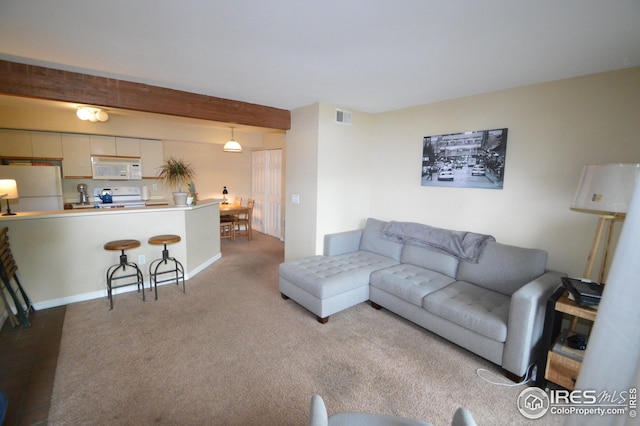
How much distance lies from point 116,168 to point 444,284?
5.81 m

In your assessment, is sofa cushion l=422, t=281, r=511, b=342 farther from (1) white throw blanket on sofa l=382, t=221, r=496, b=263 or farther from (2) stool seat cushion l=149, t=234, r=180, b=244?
(2) stool seat cushion l=149, t=234, r=180, b=244

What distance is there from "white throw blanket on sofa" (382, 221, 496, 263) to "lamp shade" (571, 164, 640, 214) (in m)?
0.99

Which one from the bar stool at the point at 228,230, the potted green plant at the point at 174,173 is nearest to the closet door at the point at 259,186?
the bar stool at the point at 228,230

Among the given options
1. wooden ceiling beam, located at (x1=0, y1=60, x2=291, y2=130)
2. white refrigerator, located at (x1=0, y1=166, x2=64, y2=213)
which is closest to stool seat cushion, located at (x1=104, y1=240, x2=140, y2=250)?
wooden ceiling beam, located at (x1=0, y1=60, x2=291, y2=130)

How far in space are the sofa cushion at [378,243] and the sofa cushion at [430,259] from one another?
4.1 inches

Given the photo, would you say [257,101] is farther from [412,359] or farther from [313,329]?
[412,359]

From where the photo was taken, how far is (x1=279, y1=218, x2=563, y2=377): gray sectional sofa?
2090 millimetres

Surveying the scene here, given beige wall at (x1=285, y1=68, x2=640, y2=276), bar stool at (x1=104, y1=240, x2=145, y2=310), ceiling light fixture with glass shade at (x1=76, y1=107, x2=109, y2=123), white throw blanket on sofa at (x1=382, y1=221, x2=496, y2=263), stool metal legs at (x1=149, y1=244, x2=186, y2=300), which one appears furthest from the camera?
ceiling light fixture with glass shade at (x1=76, y1=107, x2=109, y2=123)

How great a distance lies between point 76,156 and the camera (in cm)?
481

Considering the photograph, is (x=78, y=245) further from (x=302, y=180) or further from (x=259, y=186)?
(x=259, y=186)

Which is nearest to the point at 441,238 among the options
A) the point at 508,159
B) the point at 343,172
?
the point at 508,159

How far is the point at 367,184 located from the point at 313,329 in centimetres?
248

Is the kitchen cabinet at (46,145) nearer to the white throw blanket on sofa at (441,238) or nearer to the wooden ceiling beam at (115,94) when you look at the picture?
the wooden ceiling beam at (115,94)

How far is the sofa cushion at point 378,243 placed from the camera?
11.8 feet
